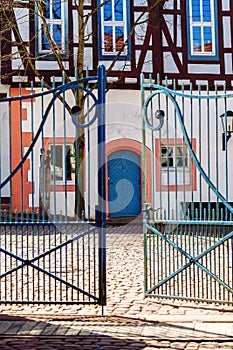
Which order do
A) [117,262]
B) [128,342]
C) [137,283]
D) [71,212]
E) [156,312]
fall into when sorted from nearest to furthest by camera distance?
[128,342], [156,312], [137,283], [117,262], [71,212]

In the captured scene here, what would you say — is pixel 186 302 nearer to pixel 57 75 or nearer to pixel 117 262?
pixel 117 262

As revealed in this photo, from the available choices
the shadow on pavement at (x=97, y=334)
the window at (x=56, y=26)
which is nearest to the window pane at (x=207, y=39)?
the window at (x=56, y=26)

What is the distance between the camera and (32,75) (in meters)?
16.3

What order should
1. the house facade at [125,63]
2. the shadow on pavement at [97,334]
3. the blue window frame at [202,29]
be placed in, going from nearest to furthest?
the shadow on pavement at [97,334], the house facade at [125,63], the blue window frame at [202,29]

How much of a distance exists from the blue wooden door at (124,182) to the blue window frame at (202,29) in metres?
3.53

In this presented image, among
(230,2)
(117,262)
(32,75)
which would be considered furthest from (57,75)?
(117,262)

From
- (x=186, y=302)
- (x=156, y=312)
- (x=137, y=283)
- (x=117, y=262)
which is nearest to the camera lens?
(x=156, y=312)

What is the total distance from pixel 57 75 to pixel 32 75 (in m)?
0.69

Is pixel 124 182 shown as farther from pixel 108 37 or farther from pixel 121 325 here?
pixel 121 325

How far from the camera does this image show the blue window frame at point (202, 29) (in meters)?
17.1

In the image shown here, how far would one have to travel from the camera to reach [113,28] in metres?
16.7

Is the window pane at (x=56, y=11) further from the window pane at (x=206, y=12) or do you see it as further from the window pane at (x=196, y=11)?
the window pane at (x=206, y=12)

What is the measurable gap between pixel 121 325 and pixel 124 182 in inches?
485

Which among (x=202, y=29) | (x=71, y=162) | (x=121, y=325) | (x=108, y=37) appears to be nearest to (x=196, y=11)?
(x=202, y=29)
